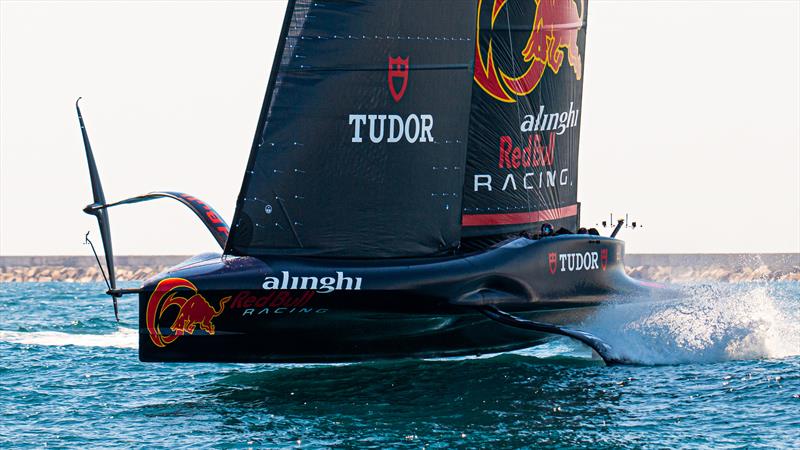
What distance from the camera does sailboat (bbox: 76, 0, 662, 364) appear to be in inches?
508

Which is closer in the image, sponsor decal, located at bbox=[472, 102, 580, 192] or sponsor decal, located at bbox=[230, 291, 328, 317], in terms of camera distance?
sponsor decal, located at bbox=[230, 291, 328, 317]

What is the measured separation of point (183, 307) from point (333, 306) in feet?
6.14

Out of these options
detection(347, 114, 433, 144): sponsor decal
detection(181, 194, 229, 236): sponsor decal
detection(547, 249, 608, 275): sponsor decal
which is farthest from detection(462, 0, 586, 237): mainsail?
detection(181, 194, 229, 236): sponsor decal

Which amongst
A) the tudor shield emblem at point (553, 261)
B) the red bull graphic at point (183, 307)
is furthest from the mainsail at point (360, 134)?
the tudor shield emblem at point (553, 261)

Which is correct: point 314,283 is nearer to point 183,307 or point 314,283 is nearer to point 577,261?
point 183,307

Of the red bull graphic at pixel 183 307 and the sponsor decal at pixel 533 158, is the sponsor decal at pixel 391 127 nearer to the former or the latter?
the sponsor decal at pixel 533 158

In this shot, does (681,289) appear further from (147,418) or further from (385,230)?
(147,418)

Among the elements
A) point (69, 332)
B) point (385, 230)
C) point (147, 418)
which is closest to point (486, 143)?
point (385, 230)

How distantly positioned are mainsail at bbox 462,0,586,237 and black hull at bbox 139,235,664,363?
80.3 inches

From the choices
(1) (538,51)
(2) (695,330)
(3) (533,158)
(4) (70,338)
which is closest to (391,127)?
(3) (533,158)

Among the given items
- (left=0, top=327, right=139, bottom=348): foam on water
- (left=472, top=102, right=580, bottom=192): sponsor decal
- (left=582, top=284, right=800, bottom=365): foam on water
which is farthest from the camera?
(left=0, top=327, right=139, bottom=348): foam on water

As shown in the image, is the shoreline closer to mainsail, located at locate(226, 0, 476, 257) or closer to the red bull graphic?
mainsail, located at locate(226, 0, 476, 257)

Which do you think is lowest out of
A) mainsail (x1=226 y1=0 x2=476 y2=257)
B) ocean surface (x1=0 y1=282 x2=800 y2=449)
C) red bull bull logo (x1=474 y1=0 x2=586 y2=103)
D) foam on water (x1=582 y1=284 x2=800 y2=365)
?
ocean surface (x1=0 y1=282 x2=800 y2=449)

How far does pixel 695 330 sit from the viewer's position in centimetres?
1619
